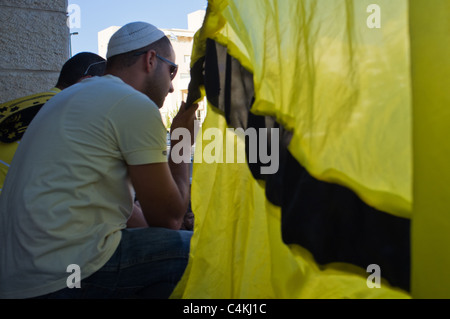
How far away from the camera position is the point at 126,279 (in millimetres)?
1527

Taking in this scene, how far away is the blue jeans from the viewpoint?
4.82 feet

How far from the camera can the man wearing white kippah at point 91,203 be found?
4.70ft

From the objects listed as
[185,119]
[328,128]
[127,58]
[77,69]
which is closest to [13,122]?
[77,69]

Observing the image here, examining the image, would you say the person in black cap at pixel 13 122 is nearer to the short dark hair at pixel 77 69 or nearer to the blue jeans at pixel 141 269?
the short dark hair at pixel 77 69

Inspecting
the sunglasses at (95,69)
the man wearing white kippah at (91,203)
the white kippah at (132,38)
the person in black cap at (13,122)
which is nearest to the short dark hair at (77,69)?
the sunglasses at (95,69)

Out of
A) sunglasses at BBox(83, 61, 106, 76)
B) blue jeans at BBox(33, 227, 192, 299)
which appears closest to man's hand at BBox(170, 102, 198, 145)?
blue jeans at BBox(33, 227, 192, 299)

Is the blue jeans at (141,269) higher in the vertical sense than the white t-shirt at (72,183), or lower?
lower

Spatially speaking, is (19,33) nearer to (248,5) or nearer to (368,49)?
(248,5)

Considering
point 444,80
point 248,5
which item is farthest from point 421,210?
point 248,5

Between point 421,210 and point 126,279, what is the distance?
1.03 metres

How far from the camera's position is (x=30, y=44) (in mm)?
3604

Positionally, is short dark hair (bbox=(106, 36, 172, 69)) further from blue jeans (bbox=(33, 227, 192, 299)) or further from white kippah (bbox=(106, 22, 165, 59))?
blue jeans (bbox=(33, 227, 192, 299))

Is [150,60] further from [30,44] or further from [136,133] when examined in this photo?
[30,44]

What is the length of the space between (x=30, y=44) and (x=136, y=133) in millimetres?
2585
